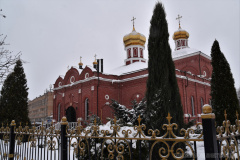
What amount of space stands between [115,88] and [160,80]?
12206 millimetres

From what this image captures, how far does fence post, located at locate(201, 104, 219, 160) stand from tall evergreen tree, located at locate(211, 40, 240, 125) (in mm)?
7592

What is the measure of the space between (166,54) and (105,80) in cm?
1142

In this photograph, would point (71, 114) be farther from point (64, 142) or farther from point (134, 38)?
point (64, 142)

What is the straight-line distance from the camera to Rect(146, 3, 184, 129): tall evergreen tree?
19.9 ft

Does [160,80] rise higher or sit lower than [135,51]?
lower

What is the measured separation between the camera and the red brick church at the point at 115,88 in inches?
661

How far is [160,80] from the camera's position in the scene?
247 inches

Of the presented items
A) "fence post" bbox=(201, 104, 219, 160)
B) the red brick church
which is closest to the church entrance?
the red brick church

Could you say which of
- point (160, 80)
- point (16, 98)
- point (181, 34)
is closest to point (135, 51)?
point (181, 34)

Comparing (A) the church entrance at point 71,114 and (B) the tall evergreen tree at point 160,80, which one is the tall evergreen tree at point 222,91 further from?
(A) the church entrance at point 71,114

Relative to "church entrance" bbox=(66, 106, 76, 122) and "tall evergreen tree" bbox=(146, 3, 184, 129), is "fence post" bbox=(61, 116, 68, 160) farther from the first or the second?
"church entrance" bbox=(66, 106, 76, 122)

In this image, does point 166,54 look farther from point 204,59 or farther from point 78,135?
point 204,59

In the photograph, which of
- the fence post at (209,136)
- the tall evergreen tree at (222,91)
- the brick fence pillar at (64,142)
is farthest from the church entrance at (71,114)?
the fence post at (209,136)

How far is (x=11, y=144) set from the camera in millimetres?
4141
